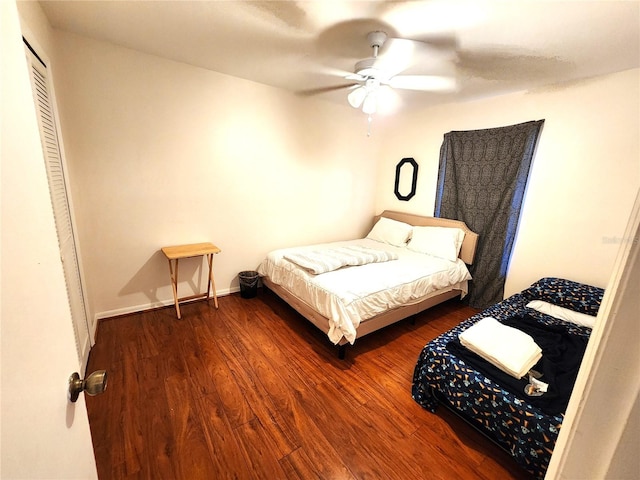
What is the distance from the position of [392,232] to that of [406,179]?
839 mm

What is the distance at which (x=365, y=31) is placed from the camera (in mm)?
1810

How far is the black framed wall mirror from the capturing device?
3.74 metres

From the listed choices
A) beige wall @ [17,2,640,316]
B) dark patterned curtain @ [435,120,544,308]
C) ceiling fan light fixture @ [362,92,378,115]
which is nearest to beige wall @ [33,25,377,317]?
beige wall @ [17,2,640,316]

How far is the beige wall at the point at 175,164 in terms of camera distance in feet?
7.45

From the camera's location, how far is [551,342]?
6.01ft

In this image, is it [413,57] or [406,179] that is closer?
[413,57]

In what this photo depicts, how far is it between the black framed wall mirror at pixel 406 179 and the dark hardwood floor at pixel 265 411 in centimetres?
213

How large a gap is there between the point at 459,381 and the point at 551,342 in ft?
2.72

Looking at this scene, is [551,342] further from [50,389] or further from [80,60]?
[80,60]

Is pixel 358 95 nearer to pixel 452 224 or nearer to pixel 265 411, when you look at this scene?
pixel 452 224

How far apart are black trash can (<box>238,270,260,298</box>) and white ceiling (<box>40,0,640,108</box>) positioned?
2.21 metres

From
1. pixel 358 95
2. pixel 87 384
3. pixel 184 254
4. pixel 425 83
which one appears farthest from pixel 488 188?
pixel 87 384

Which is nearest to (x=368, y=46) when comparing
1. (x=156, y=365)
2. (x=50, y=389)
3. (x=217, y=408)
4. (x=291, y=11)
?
(x=291, y=11)

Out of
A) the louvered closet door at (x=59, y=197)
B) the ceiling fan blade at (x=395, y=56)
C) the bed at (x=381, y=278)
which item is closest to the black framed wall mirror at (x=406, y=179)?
the bed at (x=381, y=278)
